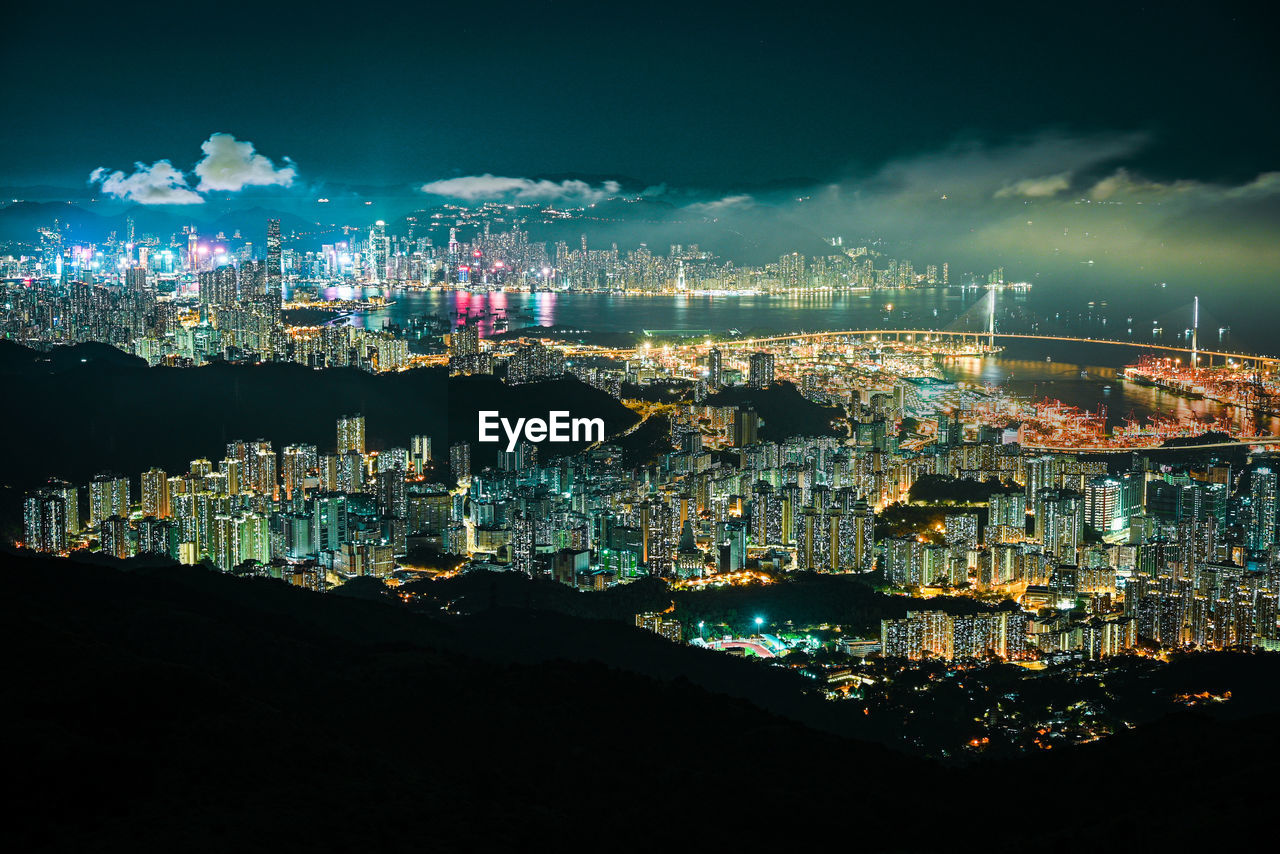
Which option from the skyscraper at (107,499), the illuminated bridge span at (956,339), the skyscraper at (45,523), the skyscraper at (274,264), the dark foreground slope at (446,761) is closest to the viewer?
the dark foreground slope at (446,761)

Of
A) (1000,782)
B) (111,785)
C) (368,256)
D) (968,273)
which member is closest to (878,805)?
(1000,782)

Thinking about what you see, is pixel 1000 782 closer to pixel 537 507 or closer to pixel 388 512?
pixel 537 507

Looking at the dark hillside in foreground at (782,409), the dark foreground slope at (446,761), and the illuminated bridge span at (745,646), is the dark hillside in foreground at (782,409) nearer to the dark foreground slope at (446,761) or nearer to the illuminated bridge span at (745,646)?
the illuminated bridge span at (745,646)

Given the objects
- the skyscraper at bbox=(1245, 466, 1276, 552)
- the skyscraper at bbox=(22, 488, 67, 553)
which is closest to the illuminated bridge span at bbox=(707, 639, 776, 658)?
the skyscraper at bbox=(1245, 466, 1276, 552)

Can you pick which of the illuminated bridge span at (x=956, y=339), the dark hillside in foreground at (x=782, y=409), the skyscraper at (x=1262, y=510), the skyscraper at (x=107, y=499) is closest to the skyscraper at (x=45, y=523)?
the skyscraper at (x=107, y=499)

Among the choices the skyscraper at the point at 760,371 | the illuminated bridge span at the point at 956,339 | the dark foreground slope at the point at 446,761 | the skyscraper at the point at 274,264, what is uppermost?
the skyscraper at the point at 274,264

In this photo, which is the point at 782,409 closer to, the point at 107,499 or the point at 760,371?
the point at 760,371
